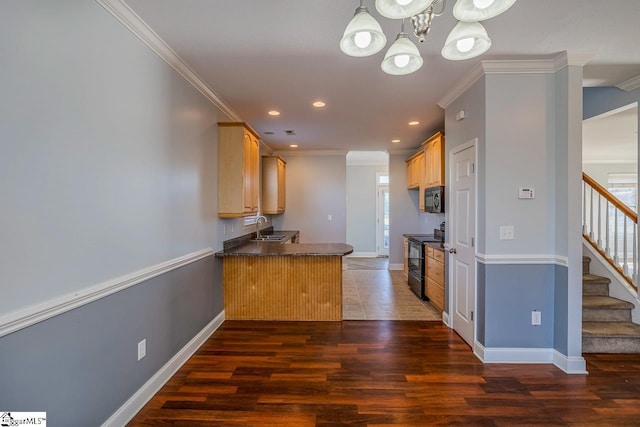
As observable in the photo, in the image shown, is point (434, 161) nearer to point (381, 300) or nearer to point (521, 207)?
point (521, 207)

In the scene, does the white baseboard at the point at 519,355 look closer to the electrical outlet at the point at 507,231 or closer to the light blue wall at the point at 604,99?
the electrical outlet at the point at 507,231

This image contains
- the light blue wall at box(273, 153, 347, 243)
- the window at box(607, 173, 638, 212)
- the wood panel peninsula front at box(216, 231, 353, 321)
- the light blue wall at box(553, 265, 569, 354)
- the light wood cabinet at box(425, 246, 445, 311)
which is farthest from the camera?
the window at box(607, 173, 638, 212)

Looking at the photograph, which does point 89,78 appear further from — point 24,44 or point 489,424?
point 489,424

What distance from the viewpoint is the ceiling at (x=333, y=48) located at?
1.97m

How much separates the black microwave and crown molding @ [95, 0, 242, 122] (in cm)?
318

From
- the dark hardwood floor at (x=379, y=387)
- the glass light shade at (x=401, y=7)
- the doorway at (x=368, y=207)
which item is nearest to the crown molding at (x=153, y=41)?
the glass light shade at (x=401, y=7)

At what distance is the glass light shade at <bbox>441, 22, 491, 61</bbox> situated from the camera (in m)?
1.53

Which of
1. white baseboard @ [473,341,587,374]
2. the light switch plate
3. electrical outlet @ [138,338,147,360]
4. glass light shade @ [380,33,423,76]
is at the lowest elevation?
white baseboard @ [473,341,587,374]

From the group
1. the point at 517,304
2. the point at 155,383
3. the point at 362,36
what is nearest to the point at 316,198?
the point at 517,304

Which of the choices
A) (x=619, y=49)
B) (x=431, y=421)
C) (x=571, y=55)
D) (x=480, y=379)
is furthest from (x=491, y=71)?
(x=431, y=421)

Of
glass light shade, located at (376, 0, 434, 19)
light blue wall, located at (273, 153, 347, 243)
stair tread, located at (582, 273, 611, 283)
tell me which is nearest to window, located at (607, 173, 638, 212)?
stair tread, located at (582, 273, 611, 283)

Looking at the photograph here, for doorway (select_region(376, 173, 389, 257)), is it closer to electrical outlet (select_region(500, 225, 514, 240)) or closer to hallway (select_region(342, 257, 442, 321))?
hallway (select_region(342, 257, 442, 321))

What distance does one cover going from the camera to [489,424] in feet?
6.42

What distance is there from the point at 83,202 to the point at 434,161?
4.22m
